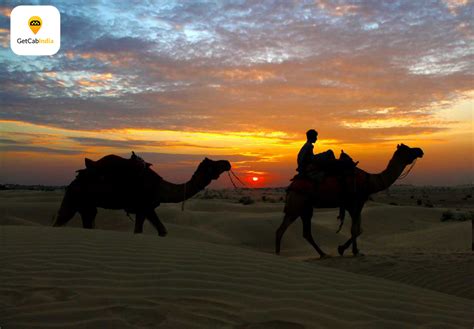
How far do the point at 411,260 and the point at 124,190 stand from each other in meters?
6.45

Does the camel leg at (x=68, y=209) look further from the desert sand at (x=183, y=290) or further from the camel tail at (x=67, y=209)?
the desert sand at (x=183, y=290)

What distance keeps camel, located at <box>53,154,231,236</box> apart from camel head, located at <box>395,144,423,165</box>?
4152 mm

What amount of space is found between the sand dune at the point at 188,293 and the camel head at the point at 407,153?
6242 mm

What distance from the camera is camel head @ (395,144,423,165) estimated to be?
11.4 meters

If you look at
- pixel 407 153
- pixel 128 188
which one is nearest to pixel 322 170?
pixel 407 153

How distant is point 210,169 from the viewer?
11.4 meters

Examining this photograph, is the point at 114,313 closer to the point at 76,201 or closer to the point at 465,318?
the point at 465,318

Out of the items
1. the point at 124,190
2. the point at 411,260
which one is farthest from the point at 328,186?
the point at 124,190

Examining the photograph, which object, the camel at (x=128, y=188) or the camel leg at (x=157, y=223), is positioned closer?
the camel leg at (x=157, y=223)

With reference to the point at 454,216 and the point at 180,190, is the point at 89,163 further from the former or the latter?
the point at 454,216

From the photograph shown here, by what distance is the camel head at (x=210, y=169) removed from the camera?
1128 cm

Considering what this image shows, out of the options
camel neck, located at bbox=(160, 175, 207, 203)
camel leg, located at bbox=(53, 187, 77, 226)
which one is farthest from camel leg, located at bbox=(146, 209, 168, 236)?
camel leg, located at bbox=(53, 187, 77, 226)

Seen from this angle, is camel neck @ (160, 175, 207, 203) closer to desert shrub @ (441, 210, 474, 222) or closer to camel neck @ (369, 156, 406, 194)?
camel neck @ (369, 156, 406, 194)

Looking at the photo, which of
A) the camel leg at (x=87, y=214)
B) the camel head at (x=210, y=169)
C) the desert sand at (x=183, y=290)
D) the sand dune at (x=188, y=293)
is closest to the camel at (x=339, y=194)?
the camel head at (x=210, y=169)
